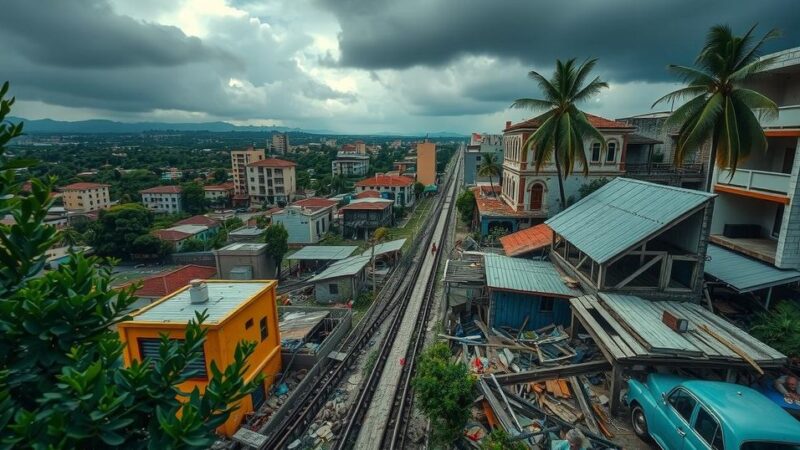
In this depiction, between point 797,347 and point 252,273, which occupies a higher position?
point 797,347

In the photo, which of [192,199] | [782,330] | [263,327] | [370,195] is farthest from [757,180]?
[192,199]

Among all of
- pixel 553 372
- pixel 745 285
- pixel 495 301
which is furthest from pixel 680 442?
pixel 745 285

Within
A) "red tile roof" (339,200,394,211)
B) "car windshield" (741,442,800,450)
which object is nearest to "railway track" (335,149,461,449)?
"car windshield" (741,442,800,450)

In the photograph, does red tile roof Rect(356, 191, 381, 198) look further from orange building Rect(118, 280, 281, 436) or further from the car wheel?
the car wheel

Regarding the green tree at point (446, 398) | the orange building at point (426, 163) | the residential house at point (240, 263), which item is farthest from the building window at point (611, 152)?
the orange building at point (426, 163)

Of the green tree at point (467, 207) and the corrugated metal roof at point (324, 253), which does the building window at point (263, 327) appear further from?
the green tree at point (467, 207)

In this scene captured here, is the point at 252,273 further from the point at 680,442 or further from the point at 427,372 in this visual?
the point at 680,442
